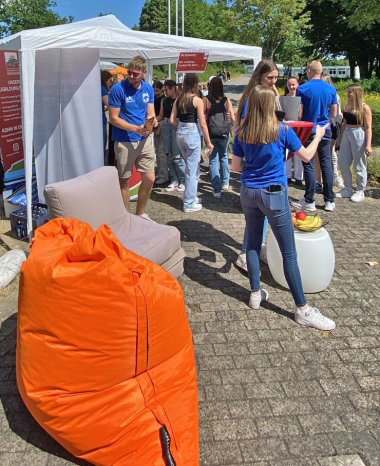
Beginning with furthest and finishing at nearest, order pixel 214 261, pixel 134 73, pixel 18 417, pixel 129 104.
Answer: pixel 129 104
pixel 134 73
pixel 214 261
pixel 18 417

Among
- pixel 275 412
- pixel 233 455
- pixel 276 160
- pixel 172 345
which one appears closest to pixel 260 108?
pixel 276 160

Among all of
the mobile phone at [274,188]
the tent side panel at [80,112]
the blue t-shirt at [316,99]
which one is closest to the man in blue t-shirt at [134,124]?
the tent side panel at [80,112]

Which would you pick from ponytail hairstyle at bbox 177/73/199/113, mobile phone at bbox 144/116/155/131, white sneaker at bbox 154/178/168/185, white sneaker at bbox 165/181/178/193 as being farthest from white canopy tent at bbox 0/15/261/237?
white sneaker at bbox 154/178/168/185

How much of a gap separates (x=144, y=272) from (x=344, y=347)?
1861 mm

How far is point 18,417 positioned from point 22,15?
45.2 meters

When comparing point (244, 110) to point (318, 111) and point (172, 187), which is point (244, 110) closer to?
point (318, 111)

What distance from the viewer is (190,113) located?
614 cm

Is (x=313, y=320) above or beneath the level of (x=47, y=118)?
beneath

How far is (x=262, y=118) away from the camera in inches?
124

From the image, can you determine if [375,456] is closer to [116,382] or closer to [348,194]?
[116,382]

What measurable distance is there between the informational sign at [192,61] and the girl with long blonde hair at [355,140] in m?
2.30

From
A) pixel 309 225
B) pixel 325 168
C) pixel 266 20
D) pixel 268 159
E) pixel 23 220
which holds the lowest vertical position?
pixel 23 220

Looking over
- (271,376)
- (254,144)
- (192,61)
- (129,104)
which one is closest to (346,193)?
(192,61)

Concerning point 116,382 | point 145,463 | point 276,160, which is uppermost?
point 276,160
